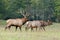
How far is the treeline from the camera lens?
60.6m

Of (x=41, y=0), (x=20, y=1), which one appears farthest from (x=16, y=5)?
→ (x=41, y=0)

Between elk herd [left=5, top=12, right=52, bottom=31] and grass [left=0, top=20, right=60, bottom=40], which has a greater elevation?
grass [left=0, top=20, right=60, bottom=40]

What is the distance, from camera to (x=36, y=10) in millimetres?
61719

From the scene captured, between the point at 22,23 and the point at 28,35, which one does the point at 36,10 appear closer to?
the point at 22,23

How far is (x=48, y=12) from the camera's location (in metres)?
61.0

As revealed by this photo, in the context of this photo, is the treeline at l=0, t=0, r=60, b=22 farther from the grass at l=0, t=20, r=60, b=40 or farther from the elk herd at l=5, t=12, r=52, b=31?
the grass at l=0, t=20, r=60, b=40

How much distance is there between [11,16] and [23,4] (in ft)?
18.0

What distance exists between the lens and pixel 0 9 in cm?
6206

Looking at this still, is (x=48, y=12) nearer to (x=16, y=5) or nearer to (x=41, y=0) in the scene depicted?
(x=41, y=0)

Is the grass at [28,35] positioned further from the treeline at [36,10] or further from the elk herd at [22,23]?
the treeline at [36,10]

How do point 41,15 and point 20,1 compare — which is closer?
point 41,15

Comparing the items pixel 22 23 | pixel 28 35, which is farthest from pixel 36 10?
pixel 28 35

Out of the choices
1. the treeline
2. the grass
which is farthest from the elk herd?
the treeline

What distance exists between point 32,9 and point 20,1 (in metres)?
5.15
